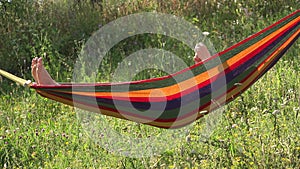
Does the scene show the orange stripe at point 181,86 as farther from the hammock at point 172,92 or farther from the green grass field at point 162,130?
the green grass field at point 162,130

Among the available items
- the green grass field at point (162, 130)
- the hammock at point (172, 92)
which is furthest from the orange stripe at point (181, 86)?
the green grass field at point (162, 130)

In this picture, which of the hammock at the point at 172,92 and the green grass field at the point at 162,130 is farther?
the green grass field at the point at 162,130

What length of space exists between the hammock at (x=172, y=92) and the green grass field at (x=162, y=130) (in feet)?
0.49

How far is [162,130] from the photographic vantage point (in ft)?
10.4

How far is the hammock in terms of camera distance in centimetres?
249

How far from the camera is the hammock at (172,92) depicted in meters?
2.49

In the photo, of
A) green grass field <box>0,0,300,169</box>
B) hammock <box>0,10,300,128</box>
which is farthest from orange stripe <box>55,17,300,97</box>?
green grass field <box>0,0,300,169</box>

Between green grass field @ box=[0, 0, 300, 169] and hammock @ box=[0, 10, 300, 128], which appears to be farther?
green grass field @ box=[0, 0, 300, 169]

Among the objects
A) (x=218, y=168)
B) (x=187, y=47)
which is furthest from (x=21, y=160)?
(x=187, y=47)

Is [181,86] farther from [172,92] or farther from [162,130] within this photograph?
[162,130]

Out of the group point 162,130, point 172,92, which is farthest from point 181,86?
point 162,130

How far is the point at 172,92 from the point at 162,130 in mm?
657

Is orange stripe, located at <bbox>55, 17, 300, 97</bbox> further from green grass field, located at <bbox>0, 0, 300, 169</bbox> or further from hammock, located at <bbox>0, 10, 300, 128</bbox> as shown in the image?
green grass field, located at <bbox>0, 0, 300, 169</bbox>

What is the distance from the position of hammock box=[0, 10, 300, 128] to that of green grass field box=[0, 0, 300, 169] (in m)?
0.15
